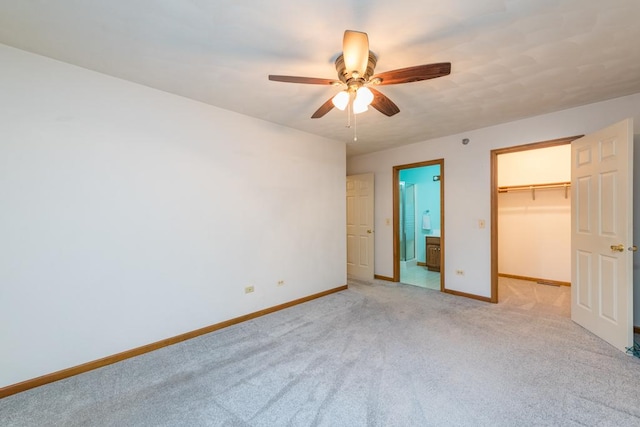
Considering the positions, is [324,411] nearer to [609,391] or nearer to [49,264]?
[609,391]

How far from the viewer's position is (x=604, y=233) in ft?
8.64

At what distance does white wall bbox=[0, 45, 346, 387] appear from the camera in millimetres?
1962

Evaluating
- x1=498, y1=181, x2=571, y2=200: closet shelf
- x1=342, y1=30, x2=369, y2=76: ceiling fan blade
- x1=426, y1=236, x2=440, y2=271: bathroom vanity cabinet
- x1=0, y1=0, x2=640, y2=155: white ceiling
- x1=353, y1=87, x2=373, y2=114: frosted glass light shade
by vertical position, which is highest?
x1=0, y1=0, x2=640, y2=155: white ceiling

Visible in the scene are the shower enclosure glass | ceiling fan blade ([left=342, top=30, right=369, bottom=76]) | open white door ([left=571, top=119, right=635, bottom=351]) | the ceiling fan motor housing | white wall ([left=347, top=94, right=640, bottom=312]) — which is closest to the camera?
ceiling fan blade ([left=342, top=30, right=369, bottom=76])

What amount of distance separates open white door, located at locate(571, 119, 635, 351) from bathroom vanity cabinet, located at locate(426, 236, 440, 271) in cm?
266

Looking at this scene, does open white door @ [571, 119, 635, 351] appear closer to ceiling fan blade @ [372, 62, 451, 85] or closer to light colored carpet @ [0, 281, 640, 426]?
light colored carpet @ [0, 281, 640, 426]

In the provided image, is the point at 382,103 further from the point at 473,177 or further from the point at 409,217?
the point at 409,217

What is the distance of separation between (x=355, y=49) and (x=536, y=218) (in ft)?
16.6

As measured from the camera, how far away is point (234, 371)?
85.4 inches

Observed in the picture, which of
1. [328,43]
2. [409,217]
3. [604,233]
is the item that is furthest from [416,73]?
[409,217]

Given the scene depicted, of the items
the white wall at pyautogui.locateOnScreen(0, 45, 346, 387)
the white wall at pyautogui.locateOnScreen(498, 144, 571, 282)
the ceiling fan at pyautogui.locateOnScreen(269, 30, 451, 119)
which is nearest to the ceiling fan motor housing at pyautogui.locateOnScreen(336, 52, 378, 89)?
the ceiling fan at pyautogui.locateOnScreen(269, 30, 451, 119)

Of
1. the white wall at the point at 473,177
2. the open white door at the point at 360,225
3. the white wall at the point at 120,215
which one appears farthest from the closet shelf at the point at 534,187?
the white wall at the point at 120,215

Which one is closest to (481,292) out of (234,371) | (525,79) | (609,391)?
(609,391)

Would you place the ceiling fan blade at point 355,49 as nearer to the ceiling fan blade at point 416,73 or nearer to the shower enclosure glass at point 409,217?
the ceiling fan blade at point 416,73
